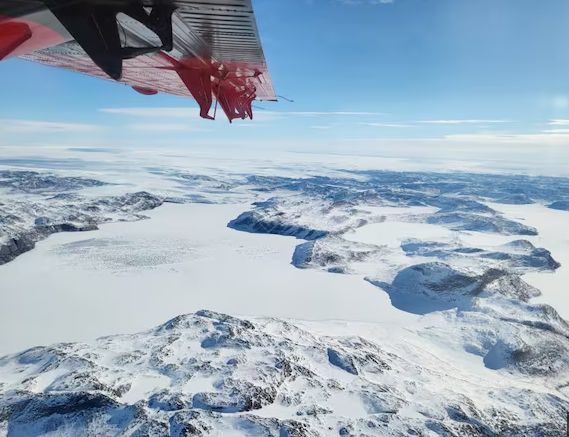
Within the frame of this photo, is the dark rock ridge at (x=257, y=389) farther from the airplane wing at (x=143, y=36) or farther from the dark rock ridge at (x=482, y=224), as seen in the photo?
the dark rock ridge at (x=482, y=224)

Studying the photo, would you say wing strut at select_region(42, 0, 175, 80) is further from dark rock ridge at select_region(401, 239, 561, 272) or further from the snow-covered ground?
dark rock ridge at select_region(401, 239, 561, 272)

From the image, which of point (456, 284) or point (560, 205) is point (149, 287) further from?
point (560, 205)

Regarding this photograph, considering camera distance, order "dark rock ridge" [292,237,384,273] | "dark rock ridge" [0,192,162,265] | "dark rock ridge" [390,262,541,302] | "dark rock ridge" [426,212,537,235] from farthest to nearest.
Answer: "dark rock ridge" [426,212,537,235]
"dark rock ridge" [0,192,162,265]
"dark rock ridge" [292,237,384,273]
"dark rock ridge" [390,262,541,302]

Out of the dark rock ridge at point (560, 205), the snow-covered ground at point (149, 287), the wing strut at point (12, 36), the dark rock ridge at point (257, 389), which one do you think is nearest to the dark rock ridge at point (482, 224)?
the snow-covered ground at point (149, 287)

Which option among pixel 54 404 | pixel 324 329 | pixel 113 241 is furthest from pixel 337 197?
pixel 54 404

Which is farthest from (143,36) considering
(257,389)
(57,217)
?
(57,217)

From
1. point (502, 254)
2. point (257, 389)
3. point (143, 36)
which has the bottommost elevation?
point (502, 254)

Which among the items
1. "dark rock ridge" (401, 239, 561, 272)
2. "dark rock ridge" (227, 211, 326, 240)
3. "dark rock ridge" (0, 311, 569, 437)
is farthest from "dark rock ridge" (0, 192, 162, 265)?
"dark rock ridge" (401, 239, 561, 272)
